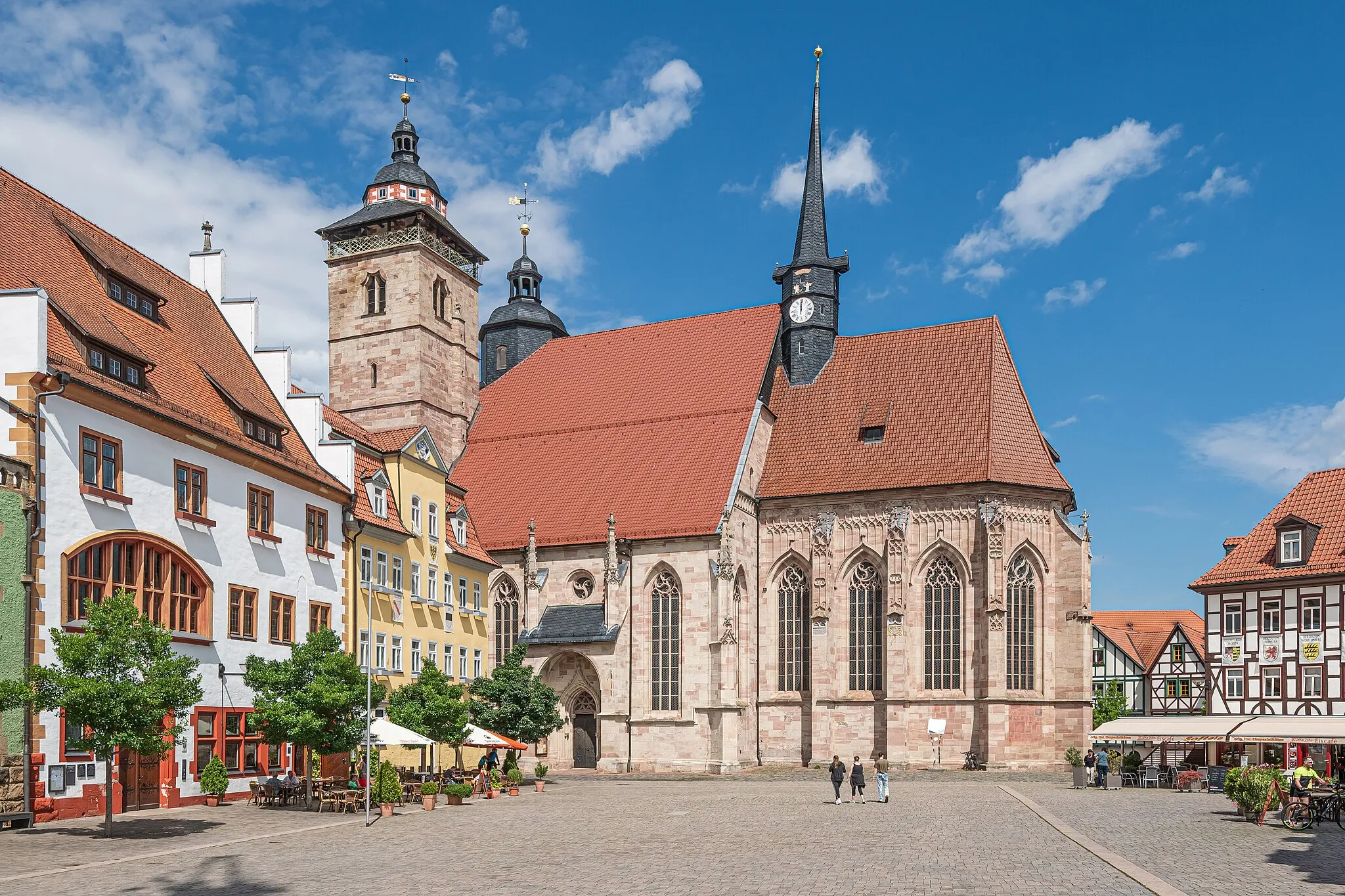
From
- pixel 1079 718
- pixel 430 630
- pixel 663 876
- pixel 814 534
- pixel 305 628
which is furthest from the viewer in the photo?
pixel 814 534

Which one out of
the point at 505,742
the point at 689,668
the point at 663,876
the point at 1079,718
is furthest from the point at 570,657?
the point at 663,876

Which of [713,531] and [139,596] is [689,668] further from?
[139,596]

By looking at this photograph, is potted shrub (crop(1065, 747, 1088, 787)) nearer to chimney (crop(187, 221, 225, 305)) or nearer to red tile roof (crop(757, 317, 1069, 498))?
red tile roof (crop(757, 317, 1069, 498))

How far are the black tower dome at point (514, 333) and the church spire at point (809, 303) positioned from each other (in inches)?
603

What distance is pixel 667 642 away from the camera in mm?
46312

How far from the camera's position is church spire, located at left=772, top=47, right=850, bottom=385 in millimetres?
53000

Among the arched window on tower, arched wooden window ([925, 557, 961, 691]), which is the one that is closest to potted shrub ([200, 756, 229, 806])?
arched wooden window ([925, 557, 961, 691])

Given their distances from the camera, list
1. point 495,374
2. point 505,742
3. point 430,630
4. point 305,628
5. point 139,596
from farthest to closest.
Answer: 1. point 495,374
2. point 430,630
3. point 505,742
4. point 305,628
5. point 139,596

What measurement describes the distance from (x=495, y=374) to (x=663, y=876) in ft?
171

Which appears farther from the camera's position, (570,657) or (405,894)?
(570,657)

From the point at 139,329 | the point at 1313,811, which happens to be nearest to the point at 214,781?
the point at 139,329

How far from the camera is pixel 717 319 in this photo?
5475 cm

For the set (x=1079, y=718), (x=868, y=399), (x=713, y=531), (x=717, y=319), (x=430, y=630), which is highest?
(x=717, y=319)

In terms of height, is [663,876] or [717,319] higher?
[717,319]
